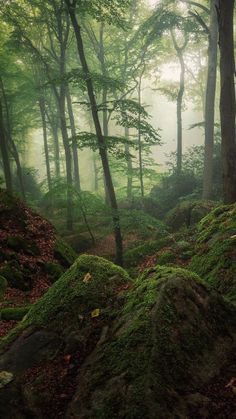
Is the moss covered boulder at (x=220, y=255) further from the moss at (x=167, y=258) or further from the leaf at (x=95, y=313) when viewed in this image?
the leaf at (x=95, y=313)

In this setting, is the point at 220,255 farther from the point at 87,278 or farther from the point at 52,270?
the point at 52,270

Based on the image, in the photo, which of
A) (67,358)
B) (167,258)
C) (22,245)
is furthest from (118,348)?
(22,245)

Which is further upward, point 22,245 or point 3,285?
point 22,245

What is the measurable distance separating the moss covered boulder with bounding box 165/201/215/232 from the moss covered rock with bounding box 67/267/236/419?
30.0 feet

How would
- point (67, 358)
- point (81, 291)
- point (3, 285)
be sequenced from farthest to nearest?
point (3, 285) → point (81, 291) → point (67, 358)

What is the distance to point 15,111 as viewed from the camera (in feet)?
85.5

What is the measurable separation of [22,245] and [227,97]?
255 inches

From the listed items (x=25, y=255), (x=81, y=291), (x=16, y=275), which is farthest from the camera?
(x=25, y=255)

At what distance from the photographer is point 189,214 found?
1359 cm

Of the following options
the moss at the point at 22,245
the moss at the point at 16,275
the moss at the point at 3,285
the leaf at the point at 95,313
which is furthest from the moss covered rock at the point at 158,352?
the moss at the point at 22,245

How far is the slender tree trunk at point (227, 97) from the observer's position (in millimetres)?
8117

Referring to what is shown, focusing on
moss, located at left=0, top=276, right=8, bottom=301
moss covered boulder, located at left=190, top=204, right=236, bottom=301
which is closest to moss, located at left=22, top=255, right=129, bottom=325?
moss covered boulder, located at left=190, top=204, right=236, bottom=301

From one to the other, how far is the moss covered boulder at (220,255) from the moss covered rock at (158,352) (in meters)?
1.12

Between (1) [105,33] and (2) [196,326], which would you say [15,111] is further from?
(2) [196,326]
